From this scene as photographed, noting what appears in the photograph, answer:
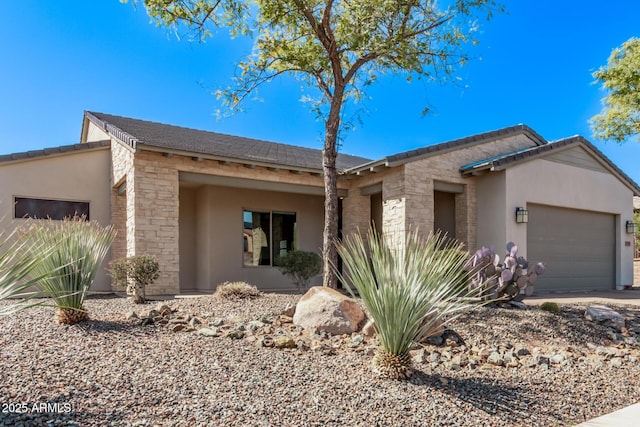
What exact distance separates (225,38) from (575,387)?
334 inches

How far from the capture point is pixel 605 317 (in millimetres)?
7102

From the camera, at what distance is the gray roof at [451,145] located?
1023 centimetres

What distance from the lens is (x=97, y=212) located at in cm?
1109

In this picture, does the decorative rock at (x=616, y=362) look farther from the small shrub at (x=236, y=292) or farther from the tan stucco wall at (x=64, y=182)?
the tan stucco wall at (x=64, y=182)

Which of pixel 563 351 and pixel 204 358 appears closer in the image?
pixel 204 358

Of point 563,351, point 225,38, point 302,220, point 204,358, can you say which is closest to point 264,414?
point 204,358

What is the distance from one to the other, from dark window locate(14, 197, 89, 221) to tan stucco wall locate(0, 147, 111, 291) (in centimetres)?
11

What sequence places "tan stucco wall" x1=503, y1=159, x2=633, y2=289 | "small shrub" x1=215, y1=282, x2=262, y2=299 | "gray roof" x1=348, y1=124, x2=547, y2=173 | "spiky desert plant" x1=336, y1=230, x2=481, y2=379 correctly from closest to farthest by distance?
"spiky desert plant" x1=336, y1=230, x2=481, y2=379 < "small shrub" x1=215, y1=282, x2=262, y2=299 < "gray roof" x1=348, y1=124, x2=547, y2=173 < "tan stucco wall" x1=503, y1=159, x2=633, y2=289

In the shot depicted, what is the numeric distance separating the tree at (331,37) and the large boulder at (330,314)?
1.62 meters

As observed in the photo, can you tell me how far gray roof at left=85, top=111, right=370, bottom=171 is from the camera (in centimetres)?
969

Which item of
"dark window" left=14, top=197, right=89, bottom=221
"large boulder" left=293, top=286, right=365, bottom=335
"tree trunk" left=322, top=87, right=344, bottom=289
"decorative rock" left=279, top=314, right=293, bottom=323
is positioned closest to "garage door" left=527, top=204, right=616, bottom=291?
"tree trunk" left=322, top=87, right=344, bottom=289

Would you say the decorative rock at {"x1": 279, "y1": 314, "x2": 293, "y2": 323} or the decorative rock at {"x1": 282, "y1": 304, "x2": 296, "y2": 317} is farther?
the decorative rock at {"x1": 282, "y1": 304, "x2": 296, "y2": 317}

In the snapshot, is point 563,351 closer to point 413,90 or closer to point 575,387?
point 575,387

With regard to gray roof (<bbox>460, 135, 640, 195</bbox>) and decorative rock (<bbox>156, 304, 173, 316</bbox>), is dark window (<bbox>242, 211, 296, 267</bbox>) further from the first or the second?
decorative rock (<bbox>156, 304, 173, 316</bbox>)
